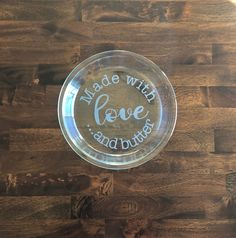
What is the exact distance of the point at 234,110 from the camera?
35.3 inches

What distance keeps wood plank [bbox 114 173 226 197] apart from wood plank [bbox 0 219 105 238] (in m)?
0.11

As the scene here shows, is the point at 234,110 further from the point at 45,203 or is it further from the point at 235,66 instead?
the point at 45,203

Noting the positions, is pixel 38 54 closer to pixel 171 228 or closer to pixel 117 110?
pixel 117 110

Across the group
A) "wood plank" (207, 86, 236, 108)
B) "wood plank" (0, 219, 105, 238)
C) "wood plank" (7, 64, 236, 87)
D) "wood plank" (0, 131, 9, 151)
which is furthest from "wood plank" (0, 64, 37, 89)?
"wood plank" (207, 86, 236, 108)

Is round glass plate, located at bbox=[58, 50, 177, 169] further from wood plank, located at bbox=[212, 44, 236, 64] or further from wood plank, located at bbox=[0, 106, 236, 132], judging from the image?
wood plank, located at bbox=[212, 44, 236, 64]

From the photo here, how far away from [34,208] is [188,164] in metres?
0.36

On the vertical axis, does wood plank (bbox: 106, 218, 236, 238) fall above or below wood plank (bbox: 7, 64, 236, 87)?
below

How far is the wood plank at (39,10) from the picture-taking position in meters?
0.89

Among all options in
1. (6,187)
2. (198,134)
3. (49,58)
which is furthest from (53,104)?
(198,134)

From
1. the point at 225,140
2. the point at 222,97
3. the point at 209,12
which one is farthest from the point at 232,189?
the point at 209,12

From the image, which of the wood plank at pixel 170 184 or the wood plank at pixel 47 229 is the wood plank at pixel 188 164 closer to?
the wood plank at pixel 170 184

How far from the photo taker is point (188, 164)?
0.88 metres

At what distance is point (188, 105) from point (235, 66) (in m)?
0.15

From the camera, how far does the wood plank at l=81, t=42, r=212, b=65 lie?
0.90 meters
